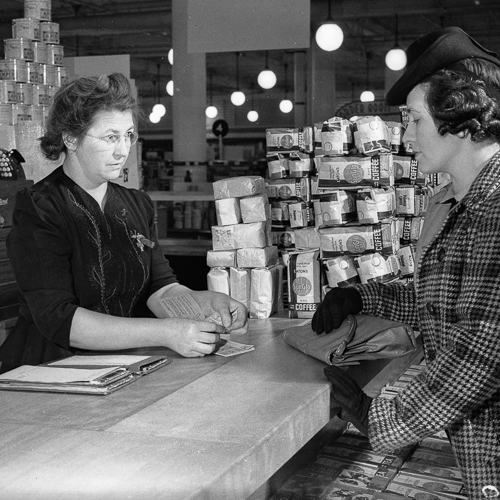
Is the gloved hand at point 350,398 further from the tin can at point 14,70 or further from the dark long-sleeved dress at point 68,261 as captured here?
the tin can at point 14,70

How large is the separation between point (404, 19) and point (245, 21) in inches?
372

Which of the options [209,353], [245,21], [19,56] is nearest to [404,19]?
[245,21]

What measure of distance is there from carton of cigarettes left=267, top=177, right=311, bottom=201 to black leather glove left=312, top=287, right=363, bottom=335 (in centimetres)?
136

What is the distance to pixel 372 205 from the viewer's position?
317 centimetres

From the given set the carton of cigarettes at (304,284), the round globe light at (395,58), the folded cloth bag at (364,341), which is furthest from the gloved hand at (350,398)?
the round globe light at (395,58)

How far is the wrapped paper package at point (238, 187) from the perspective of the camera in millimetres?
→ 3266

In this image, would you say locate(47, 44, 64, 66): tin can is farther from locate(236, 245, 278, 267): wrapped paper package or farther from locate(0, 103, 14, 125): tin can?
locate(236, 245, 278, 267): wrapped paper package

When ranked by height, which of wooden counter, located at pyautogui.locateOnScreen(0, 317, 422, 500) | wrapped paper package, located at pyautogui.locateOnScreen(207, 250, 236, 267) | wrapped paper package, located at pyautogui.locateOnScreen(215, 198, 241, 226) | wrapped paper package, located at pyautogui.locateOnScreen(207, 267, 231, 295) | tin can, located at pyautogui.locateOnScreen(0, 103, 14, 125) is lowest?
wooden counter, located at pyautogui.locateOnScreen(0, 317, 422, 500)

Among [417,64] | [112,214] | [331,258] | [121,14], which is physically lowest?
[331,258]

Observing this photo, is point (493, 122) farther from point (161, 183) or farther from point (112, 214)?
point (161, 183)

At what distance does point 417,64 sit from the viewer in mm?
1887

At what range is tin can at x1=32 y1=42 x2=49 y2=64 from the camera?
505 centimetres

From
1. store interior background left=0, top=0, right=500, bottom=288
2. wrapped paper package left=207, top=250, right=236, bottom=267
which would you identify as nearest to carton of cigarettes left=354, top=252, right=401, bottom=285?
wrapped paper package left=207, top=250, right=236, bottom=267

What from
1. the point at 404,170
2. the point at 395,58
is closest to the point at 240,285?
the point at 404,170
